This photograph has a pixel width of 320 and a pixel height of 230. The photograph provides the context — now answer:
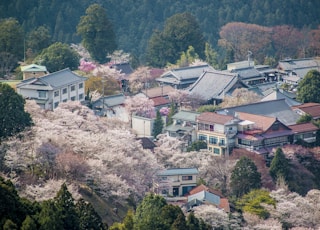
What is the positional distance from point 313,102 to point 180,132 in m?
7.42

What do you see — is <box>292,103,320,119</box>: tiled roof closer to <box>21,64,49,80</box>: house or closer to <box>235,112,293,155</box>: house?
<box>235,112,293,155</box>: house

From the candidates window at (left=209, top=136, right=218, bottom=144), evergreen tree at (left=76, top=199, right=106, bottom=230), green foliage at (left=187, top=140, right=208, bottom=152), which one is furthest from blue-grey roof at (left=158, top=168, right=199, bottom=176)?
evergreen tree at (left=76, top=199, right=106, bottom=230)

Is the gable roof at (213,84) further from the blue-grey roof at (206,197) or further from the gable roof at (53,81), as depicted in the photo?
the blue-grey roof at (206,197)

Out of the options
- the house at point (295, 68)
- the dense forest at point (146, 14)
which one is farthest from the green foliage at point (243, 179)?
the dense forest at point (146, 14)

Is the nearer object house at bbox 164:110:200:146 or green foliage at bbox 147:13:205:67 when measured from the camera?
house at bbox 164:110:200:146

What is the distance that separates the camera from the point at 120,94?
39.2 metres

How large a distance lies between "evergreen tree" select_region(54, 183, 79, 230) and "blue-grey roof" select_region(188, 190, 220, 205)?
7476 mm

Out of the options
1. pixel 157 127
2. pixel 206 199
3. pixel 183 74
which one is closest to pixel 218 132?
pixel 157 127

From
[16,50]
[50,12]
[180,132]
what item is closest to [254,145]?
[180,132]

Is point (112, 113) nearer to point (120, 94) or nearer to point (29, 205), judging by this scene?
point (120, 94)

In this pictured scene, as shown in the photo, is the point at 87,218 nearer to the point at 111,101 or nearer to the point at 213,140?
the point at 213,140

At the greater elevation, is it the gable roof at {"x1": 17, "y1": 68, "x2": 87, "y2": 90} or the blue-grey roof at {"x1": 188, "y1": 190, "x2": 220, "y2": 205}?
the gable roof at {"x1": 17, "y1": 68, "x2": 87, "y2": 90}

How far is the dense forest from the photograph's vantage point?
6004 centimetres

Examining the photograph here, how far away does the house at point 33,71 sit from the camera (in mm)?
38688
